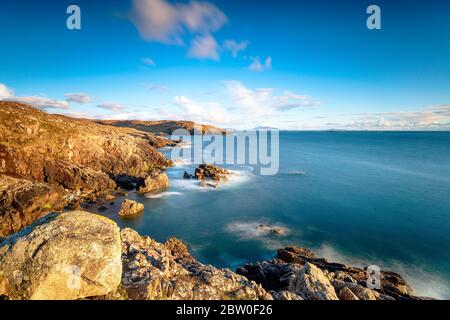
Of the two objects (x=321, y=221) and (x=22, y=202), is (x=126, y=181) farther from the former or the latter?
(x=321, y=221)

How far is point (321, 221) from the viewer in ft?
127

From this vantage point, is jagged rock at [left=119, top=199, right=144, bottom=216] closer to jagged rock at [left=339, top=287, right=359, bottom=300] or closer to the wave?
the wave

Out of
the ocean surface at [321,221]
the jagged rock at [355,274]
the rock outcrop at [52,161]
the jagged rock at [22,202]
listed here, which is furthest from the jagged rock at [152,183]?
the jagged rock at [355,274]

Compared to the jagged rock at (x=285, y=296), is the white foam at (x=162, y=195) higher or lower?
lower

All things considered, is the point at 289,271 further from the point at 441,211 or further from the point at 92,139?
the point at 92,139

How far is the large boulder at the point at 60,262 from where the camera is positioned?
32.0 feet

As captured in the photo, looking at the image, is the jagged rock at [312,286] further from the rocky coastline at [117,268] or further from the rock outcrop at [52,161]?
the rock outcrop at [52,161]

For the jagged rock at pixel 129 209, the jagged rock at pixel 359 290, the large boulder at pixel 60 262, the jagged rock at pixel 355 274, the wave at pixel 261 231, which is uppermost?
the large boulder at pixel 60 262

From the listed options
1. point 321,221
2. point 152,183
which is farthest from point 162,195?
point 321,221

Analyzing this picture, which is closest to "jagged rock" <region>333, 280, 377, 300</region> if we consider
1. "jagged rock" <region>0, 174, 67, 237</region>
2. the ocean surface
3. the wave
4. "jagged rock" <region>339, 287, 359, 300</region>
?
"jagged rock" <region>339, 287, 359, 300</region>

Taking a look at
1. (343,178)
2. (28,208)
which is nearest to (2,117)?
(28,208)

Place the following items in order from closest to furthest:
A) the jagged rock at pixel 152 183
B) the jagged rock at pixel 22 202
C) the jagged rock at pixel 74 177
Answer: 1. the jagged rock at pixel 22 202
2. the jagged rock at pixel 74 177
3. the jagged rock at pixel 152 183

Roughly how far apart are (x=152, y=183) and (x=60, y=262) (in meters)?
42.7
